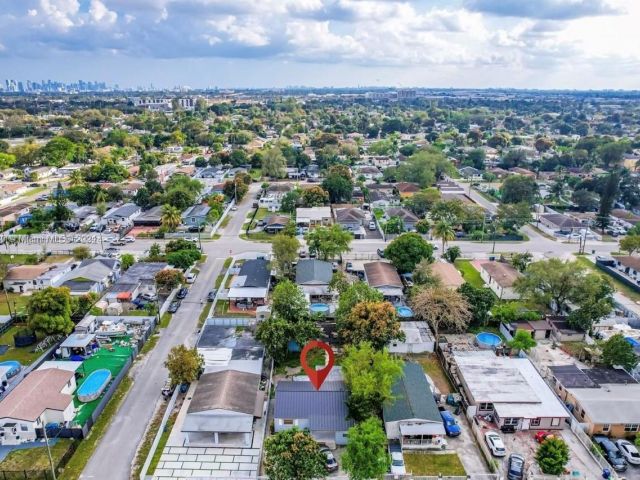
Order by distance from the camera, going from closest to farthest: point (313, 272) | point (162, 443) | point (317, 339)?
1. point (162, 443)
2. point (317, 339)
3. point (313, 272)

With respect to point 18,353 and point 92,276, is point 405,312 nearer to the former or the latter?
point 92,276

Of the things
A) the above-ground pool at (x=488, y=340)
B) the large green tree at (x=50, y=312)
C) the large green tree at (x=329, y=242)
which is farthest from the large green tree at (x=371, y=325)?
the large green tree at (x=50, y=312)

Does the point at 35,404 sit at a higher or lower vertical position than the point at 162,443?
higher

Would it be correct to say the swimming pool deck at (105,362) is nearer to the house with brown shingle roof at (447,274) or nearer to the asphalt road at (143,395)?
the asphalt road at (143,395)

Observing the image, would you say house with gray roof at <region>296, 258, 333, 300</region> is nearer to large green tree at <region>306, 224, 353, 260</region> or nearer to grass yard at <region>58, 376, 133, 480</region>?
large green tree at <region>306, 224, 353, 260</region>

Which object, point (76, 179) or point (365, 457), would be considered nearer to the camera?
point (365, 457)

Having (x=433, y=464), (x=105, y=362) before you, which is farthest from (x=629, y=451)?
(x=105, y=362)

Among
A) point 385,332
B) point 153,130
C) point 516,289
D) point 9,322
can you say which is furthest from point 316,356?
point 153,130
